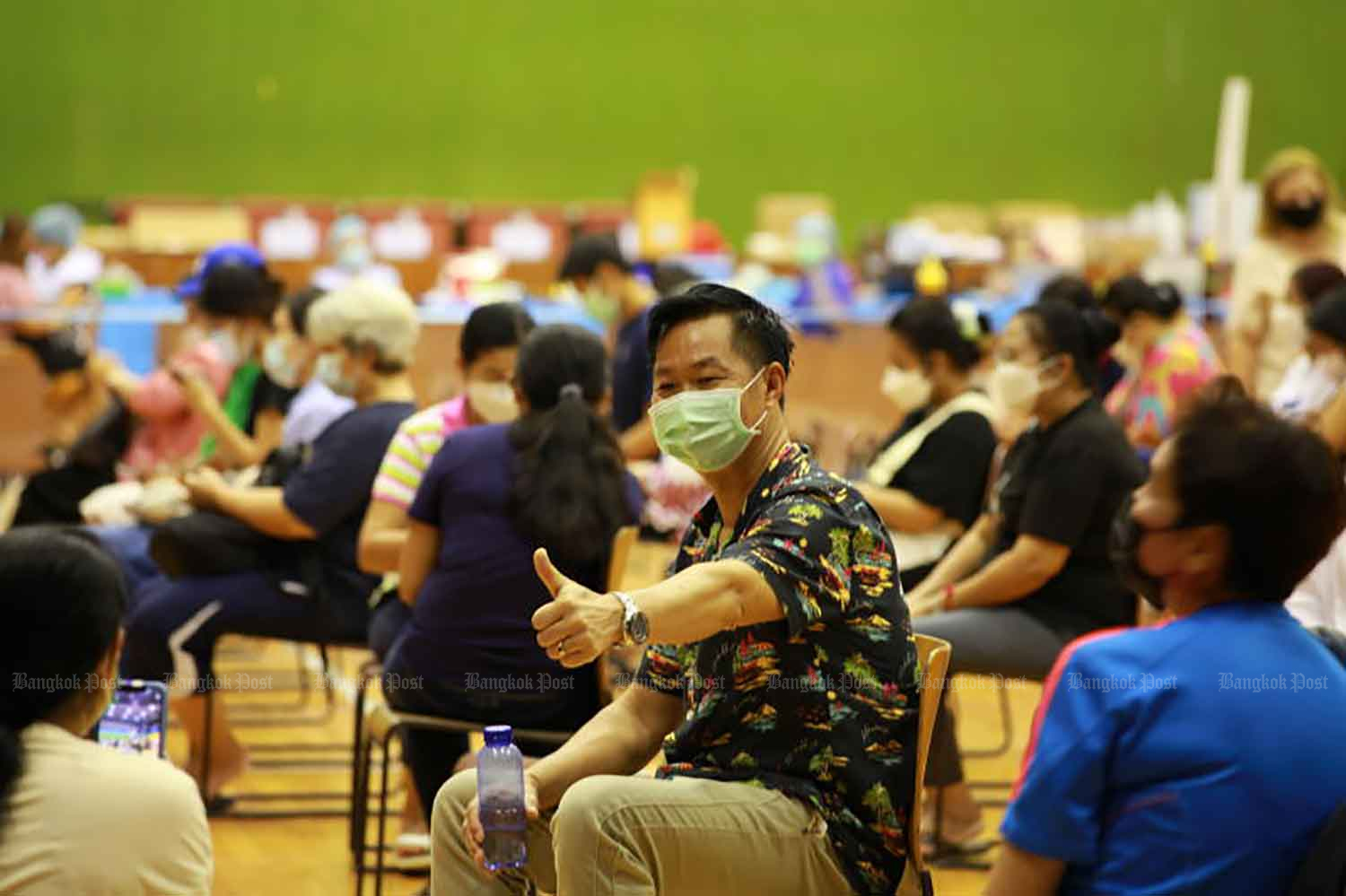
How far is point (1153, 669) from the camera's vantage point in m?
1.69

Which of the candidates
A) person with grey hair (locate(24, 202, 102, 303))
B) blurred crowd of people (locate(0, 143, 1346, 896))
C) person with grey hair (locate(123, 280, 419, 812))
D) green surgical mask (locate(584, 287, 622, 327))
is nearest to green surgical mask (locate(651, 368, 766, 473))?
blurred crowd of people (locate(0, 143, 1346, 896))

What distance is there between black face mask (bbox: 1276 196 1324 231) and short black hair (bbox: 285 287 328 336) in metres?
2.95

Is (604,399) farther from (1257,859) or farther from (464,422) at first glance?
(1257,859)

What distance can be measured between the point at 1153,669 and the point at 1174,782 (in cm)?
11

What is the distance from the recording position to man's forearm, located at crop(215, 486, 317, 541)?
13.4 ft

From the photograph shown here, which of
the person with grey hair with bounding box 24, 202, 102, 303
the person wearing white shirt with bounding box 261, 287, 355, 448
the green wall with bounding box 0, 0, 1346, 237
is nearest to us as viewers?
the person wearing white shirt with bounding box 261, 287, 355, 448

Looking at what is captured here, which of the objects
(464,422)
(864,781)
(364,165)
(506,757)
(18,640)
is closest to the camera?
(18,640)

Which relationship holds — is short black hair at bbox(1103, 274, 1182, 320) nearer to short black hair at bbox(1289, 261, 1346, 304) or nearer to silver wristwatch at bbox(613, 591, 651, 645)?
short black hair at bbox(1289, 261, 1346, 304)

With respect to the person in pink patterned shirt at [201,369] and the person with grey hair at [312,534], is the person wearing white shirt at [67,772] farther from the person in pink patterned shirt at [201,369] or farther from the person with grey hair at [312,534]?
the person in pink patterned shirt at [201,369]

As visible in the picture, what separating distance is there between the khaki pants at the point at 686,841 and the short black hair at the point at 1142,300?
3.18 m

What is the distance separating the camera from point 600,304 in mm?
6172

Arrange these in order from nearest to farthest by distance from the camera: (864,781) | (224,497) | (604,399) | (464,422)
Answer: (864,781), (604,399), (464,422), (224,497)

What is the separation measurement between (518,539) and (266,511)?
1026mm

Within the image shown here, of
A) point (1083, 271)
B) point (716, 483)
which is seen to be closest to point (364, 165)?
point (1083, 271)
